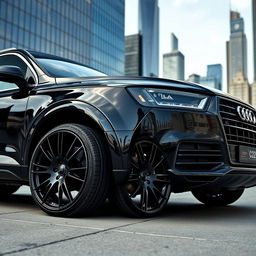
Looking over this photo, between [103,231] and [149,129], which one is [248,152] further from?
[103,231]

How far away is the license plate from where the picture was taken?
3.46m

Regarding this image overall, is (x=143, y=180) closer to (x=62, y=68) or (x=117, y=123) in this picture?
(x=117, y=123)

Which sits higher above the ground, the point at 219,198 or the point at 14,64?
the point at 14,64

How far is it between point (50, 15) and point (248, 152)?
49249 millimetres

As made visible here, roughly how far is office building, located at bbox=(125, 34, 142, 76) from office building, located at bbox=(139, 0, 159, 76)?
9.17 metres

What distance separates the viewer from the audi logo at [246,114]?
3673mm

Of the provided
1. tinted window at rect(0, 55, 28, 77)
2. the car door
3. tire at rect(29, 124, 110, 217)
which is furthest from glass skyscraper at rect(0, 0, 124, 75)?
tire at rect(29, 124, 110, 217)

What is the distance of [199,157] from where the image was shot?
3232mm

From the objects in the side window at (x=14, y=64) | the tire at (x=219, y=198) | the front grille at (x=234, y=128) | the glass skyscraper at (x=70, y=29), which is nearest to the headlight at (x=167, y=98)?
the front grille at (x=234, y=128)

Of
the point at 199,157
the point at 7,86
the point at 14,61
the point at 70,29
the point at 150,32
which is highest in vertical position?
the point at 150,32

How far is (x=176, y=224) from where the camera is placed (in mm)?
3045

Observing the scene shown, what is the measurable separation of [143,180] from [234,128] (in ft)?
3.27

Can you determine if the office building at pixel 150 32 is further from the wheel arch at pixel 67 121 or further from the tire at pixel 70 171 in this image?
the tire at pixel 70 171

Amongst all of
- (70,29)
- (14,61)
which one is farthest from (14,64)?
(70,29)
